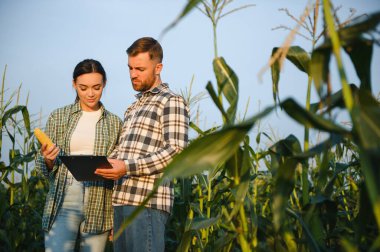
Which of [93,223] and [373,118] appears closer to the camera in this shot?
[373,118]

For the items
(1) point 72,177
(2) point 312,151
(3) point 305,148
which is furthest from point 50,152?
(2) point 312,151

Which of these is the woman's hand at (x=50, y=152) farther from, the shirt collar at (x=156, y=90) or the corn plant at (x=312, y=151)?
the corn plant at (x=312, y=151)

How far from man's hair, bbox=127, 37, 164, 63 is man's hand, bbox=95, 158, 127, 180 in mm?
702

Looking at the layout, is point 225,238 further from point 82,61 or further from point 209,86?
point 82,61

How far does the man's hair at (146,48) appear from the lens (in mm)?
2766

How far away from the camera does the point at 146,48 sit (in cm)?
277

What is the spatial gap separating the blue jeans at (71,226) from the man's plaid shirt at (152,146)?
398 millimetres

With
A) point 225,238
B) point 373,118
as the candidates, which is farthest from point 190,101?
point 373,118

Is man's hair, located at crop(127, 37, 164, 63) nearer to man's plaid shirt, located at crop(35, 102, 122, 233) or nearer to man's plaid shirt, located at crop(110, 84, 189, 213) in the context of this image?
man's plaid shirt, located at crop(110, 84, 189, 213)

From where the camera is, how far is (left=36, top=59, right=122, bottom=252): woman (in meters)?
2.97

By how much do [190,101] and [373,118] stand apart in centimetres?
331

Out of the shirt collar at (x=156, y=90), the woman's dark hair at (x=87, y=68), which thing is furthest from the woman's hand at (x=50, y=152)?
the shirt collar at (x=156, y=90)

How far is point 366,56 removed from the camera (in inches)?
49.6

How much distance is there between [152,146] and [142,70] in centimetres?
49
